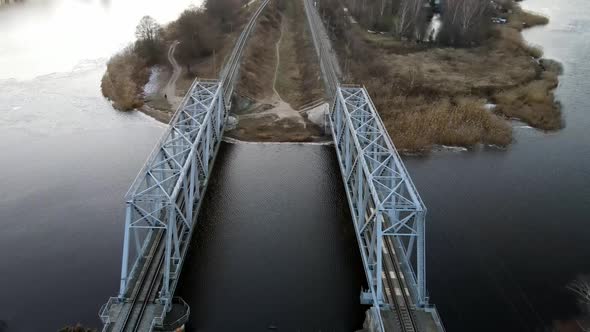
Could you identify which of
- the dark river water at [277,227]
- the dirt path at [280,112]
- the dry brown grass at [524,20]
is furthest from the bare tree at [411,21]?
the dirt path at [280,112]

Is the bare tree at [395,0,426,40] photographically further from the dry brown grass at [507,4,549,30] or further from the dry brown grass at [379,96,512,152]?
the dry brown grass at [379,96,512,152]

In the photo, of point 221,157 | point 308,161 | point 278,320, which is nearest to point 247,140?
point 221,157

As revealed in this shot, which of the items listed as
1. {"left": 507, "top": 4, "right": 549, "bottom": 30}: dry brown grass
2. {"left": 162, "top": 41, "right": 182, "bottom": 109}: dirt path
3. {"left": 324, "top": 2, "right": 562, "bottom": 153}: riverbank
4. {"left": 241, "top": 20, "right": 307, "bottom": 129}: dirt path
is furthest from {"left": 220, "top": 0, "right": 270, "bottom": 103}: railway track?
{"left": 507, "top": 4, "right": 549, "bottom": 30}: dry brown grass

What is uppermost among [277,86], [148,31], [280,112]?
[148,31]

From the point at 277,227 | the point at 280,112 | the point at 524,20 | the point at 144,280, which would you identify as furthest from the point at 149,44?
the point at 524,20

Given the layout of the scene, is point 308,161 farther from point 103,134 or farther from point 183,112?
point 103,134

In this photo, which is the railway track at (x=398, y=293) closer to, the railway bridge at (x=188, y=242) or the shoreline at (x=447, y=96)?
the railway bridge at (x=188, y=242)

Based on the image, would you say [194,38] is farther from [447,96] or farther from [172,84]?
[447,96]
